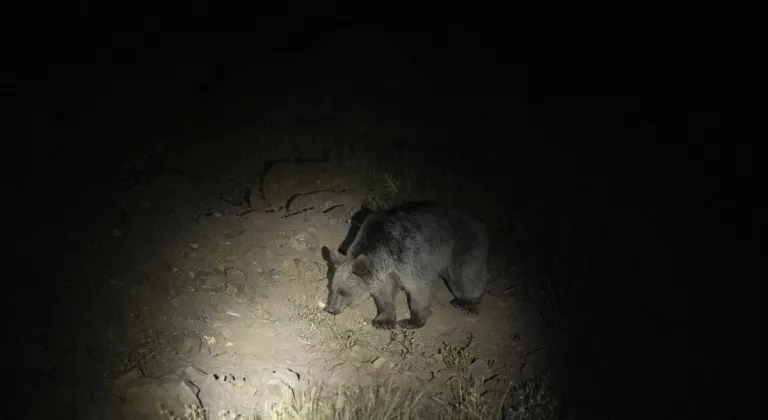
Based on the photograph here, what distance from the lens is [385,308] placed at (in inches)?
236

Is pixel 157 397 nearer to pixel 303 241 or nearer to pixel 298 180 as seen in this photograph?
pixel 303 241

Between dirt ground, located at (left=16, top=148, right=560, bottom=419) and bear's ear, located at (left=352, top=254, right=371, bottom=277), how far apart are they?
66cm

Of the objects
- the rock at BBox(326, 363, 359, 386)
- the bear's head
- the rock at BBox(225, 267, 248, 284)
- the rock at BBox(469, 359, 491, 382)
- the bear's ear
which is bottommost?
the rock at BBox(469, 359, 491, 382)

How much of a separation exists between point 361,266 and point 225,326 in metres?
1.59

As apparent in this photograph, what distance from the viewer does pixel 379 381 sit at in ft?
17.3

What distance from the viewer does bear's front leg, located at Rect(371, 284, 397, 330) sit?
5932 millimetres

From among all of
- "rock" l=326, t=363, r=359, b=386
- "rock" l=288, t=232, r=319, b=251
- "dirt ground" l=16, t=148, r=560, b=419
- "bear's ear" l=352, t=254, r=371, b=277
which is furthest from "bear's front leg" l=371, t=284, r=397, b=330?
"rock" l=288, t=232, r=319, b=251

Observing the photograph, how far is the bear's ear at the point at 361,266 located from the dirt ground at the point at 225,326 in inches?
25.9

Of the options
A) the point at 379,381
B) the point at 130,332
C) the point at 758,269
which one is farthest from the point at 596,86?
the point at 130,332

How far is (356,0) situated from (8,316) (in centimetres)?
924

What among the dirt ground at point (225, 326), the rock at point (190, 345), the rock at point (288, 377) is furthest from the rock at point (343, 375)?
the rock at point (190, 345)

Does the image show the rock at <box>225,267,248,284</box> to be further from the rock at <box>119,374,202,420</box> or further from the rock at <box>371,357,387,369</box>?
the rock at <box>371,357,387,369</box>

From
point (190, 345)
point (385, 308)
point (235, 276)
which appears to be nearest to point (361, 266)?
point (385, 308)

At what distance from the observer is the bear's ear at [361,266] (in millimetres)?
5651
